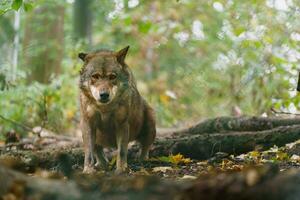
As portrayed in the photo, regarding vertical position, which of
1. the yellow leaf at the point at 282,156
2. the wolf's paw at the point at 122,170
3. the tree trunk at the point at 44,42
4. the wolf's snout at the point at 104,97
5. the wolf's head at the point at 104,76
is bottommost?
the wolf's paw at the point at 122,170

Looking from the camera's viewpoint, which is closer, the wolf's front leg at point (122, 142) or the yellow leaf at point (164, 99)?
the wolf's front leg at point (122, 142)

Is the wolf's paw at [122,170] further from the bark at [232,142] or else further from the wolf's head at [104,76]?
the bark at [232,142]

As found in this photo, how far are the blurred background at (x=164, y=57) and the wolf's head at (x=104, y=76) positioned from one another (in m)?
0.98

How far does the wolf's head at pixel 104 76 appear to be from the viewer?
614cm

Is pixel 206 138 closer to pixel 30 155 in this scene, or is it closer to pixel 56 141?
pixel 30 155

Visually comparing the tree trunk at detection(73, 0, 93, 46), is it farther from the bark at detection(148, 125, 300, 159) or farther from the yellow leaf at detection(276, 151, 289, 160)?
the yellow leaf at detection(276, 151, 289, 160)

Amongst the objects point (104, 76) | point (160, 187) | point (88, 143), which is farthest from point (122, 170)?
point (160, 187)

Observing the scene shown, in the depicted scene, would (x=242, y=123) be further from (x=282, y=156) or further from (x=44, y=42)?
(x=44, y=42)

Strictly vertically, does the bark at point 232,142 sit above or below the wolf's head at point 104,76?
below

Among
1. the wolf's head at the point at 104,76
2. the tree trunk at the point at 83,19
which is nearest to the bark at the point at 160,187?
the wolf's head at the point at 104,76

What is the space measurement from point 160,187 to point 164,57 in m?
19.6

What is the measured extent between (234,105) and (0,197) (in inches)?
434

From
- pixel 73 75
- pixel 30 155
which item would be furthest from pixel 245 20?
pixel 30 155

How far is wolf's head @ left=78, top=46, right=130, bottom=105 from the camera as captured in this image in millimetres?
6145
